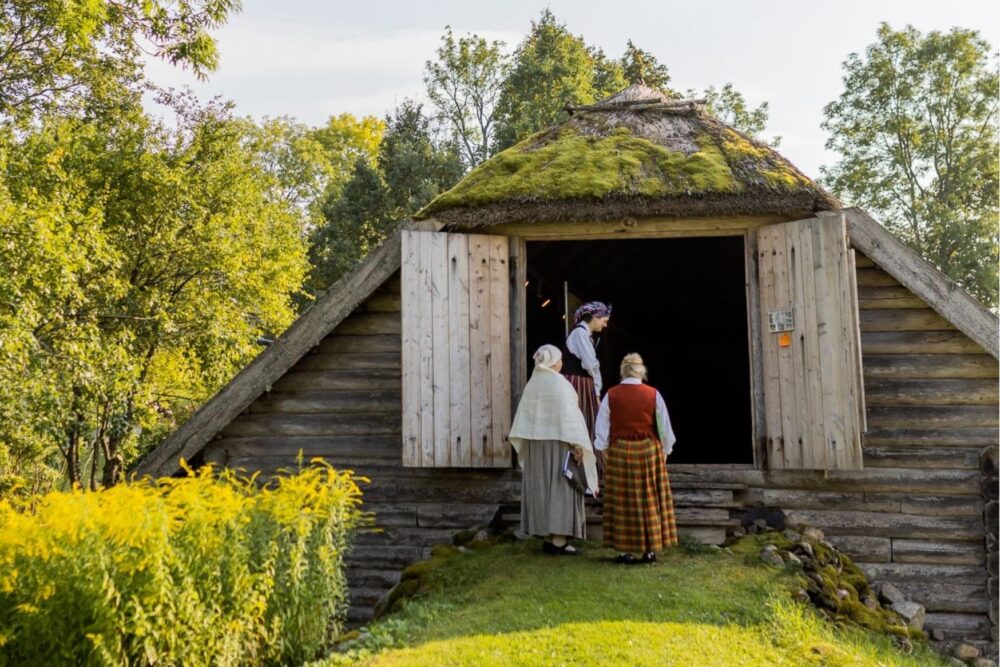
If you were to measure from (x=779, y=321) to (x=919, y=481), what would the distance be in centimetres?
193

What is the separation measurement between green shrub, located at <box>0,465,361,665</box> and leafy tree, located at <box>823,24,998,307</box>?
27265mm

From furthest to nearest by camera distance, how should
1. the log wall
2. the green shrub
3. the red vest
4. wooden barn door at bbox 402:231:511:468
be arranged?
1. wooden barn door at bbox 402:231:511:468
2. the log wall
3. the red vest
4. the green shrub

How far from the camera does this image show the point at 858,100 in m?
30.8

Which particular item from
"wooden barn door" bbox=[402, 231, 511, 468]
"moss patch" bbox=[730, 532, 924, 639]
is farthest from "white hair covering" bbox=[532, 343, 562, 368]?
"moss patch" bbox=[730, 532, 924, 639]

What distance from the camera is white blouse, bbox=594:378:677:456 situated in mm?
7305

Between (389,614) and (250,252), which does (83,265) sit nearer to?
(250,252)

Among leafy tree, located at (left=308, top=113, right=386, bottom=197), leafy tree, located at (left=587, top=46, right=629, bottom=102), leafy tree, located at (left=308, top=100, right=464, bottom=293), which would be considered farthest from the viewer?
leafy tree, located at (left=308, top=113, right=386, bottom=197)

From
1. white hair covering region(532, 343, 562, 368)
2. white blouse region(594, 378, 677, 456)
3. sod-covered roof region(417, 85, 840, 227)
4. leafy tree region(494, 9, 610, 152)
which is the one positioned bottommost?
white blouse region(594, 378, 677, 456)

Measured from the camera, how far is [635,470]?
23.4 feet

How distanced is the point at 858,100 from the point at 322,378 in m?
27.3

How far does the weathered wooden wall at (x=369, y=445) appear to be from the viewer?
8.73m

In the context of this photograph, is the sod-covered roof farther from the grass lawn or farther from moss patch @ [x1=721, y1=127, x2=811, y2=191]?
the grass lawn

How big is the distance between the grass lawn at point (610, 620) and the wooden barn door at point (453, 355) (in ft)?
4.05

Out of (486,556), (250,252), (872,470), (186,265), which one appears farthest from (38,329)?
(872,470)
